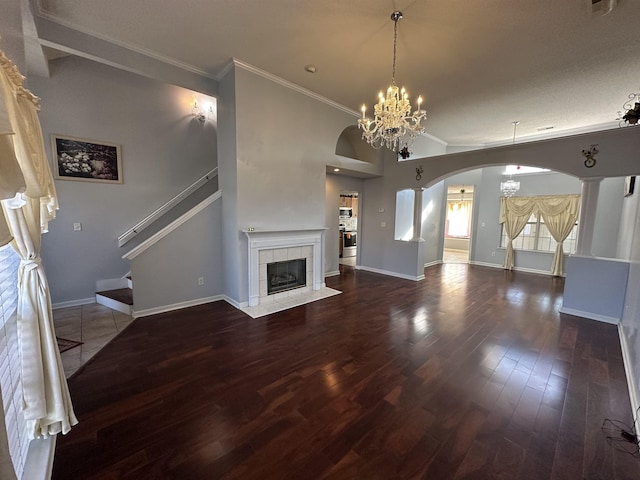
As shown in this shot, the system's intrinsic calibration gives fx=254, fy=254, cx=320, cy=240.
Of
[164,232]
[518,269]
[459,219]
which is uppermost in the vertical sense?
[459,219]

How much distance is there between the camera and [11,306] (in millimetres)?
1514

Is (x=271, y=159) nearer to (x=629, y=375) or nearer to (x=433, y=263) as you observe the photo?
(x=629, y=375)

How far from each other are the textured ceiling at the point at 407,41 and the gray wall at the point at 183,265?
2.21m

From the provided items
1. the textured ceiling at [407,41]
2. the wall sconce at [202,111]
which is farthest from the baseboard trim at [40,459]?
the wall sconce at [202,111]

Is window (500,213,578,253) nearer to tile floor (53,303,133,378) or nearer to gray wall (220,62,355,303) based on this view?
gray wall (220,62,355,303)

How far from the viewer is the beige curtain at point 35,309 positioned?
4.32 feet

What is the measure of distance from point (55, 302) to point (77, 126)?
2.74m

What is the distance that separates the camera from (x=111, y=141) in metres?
4.24

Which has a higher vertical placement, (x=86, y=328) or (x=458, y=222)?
(x=458, y=222)

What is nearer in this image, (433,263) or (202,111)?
(202,111)

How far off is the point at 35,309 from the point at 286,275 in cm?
333

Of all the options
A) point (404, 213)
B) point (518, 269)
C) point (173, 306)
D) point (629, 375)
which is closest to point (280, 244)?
point (173, 306)

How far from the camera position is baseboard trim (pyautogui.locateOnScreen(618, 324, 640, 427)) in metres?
2.01

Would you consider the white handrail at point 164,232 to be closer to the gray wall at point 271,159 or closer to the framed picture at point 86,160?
the gray wall at point 271,159
